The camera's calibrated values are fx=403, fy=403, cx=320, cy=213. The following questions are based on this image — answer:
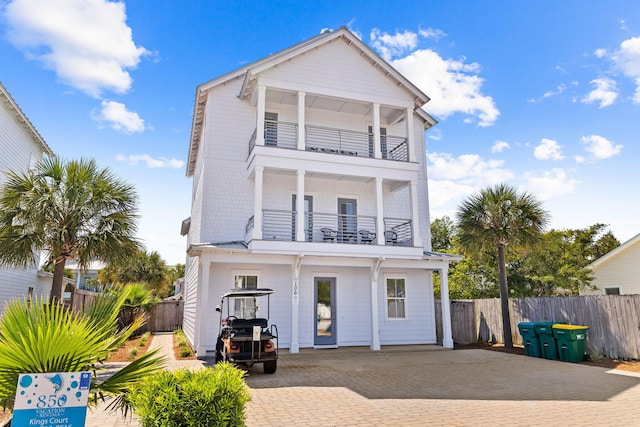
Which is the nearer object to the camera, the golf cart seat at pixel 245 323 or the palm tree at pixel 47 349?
the palm tree at pixel 47 349

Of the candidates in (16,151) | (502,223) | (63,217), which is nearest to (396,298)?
(502,223)

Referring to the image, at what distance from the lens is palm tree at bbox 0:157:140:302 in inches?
404

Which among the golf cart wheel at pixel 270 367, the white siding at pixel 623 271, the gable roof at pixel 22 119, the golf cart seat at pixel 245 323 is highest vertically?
the gable roof at pixel 22 119

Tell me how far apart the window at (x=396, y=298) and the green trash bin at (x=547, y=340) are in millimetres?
4816

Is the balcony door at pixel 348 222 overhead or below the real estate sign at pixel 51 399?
overhead

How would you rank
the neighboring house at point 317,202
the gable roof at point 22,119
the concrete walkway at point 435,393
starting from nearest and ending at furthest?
the concrete walkway at point 435,393 < the neighboring house at point 317,202 < the gable roof at point 22,119

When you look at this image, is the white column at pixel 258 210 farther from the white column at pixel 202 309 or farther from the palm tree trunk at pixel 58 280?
the palm tree trunk at pixel 58 280

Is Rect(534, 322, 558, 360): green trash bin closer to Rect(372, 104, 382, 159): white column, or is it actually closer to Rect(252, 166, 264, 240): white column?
Rect(372, 104, 382, 159): white column

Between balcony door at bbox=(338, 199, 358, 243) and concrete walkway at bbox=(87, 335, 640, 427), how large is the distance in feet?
15.7

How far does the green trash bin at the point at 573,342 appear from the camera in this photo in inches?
479

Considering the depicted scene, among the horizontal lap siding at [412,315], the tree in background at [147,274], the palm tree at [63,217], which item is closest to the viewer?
the palm tree at [63,217]

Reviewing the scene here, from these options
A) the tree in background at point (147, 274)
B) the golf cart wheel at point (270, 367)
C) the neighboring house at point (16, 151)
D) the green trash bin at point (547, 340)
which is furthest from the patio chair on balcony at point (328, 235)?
the tree in background at point (147, 274)

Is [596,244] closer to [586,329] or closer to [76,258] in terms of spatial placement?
[586,329]

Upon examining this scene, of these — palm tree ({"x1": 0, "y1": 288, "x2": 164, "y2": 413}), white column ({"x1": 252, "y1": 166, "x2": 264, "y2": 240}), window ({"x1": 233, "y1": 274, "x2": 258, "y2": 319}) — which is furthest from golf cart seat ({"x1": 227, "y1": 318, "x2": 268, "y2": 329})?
palm tree ({"x1": 0, "y1": 288, "x2": 164, "y2": 413})
